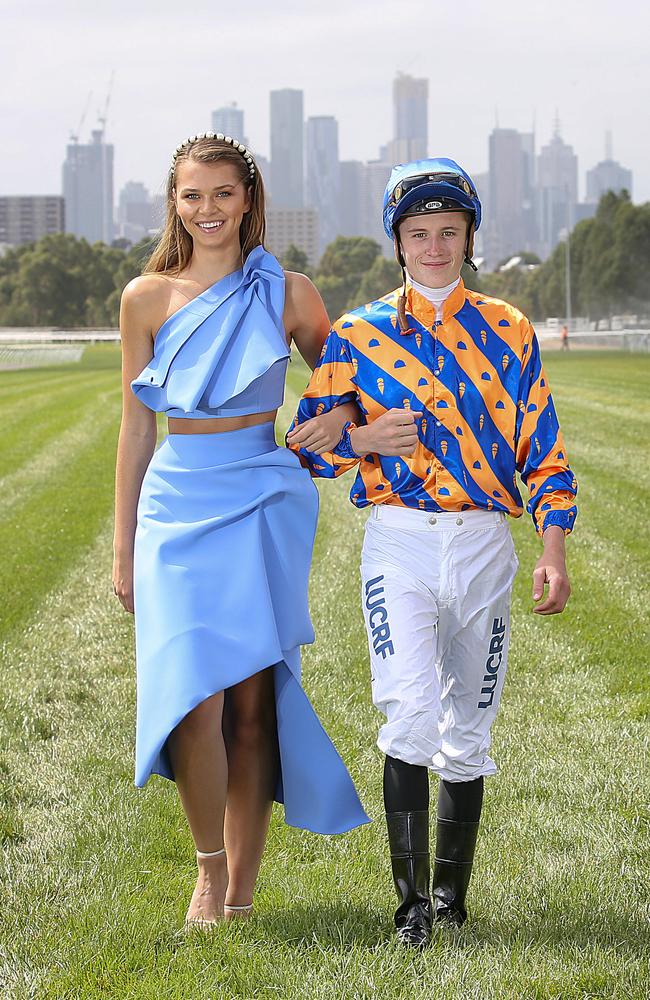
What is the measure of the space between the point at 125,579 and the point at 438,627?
939 millimetres

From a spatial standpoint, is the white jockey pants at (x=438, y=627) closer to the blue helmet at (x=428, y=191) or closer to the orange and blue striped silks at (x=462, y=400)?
the orange and blue striped silks at (x=462, y=400)

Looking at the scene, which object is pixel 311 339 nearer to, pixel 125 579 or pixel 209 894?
pixel 125 579

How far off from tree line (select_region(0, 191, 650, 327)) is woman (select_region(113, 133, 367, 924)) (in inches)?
3139

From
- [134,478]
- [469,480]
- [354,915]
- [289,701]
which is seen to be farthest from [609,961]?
[134,478]

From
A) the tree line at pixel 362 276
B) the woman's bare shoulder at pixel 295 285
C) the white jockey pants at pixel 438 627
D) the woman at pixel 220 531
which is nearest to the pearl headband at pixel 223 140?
the woman at pixel 220 531

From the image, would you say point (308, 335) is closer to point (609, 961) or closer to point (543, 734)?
point (609, 961)

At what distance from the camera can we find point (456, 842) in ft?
12.8

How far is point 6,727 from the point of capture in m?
5.97

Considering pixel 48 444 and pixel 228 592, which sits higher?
pixel 228 592

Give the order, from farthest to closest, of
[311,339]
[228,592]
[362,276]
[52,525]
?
[362,276] < [52,525] < [311,339] < [228,592]

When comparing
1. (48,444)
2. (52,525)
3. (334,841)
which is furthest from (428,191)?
(48,444)

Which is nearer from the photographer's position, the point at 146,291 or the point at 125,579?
the point at 146,291

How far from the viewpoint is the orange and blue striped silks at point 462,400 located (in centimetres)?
376

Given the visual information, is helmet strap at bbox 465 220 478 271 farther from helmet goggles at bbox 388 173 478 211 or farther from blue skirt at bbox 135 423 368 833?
blue skirt at bbox 135 423 368 833
